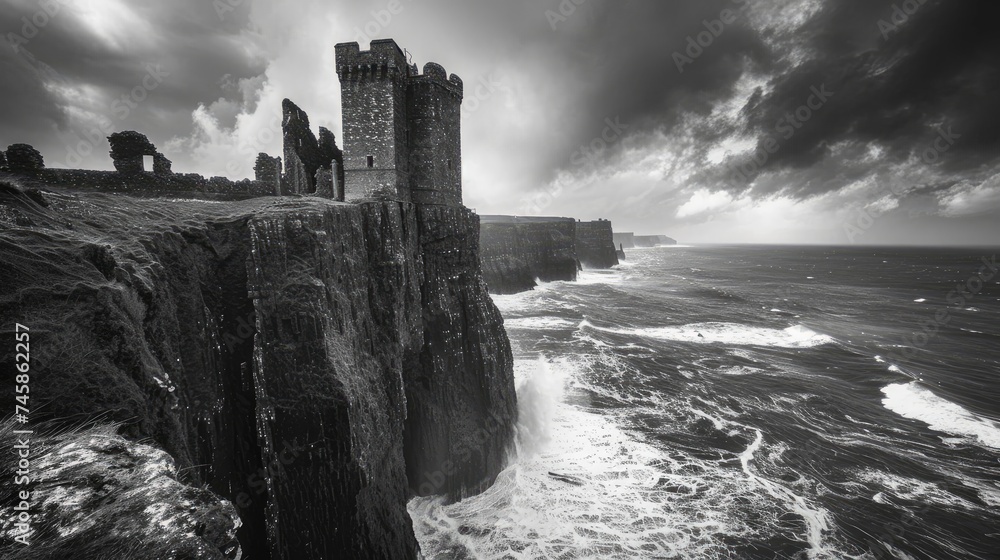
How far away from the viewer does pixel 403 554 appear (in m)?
10.7

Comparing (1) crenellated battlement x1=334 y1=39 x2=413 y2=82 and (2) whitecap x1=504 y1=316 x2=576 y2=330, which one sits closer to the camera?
(1) crenellated battlement x1=334 y1=39 x2=413 y2=82

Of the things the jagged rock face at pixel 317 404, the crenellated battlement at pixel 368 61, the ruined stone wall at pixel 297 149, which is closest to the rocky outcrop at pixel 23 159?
the ruined stone wall at pixel 297 149

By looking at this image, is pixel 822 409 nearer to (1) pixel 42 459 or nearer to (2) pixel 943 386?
(2) pixel 943 386

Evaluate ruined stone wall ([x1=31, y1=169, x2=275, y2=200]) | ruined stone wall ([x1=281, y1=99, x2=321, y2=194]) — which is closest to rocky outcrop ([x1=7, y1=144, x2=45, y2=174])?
ruined stone wall ([x1=31, y1=169, x2=275, y2=200])

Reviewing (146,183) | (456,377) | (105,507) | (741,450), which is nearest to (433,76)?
(146,183)

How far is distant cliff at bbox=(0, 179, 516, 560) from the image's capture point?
17.1 ft

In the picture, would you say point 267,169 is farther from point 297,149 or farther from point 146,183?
point 297,149

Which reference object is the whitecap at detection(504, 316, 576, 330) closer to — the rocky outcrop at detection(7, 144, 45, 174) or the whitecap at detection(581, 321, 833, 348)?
the whitecap at detection(581, 321, 833, 348)

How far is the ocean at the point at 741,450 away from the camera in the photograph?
12.4 metres

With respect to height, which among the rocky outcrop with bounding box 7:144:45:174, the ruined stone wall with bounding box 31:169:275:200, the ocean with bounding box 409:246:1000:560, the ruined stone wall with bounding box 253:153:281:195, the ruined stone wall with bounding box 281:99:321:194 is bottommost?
the ocean with bounding box 409:246:1000:560

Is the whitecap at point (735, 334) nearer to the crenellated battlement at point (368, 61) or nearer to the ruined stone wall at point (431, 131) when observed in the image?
the ruined stone wall at point (431, 131)

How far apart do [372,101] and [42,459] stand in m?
16.6

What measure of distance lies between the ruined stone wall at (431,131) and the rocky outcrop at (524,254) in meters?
29.2

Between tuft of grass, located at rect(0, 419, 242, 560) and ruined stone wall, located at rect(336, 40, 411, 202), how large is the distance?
14.1 meters
